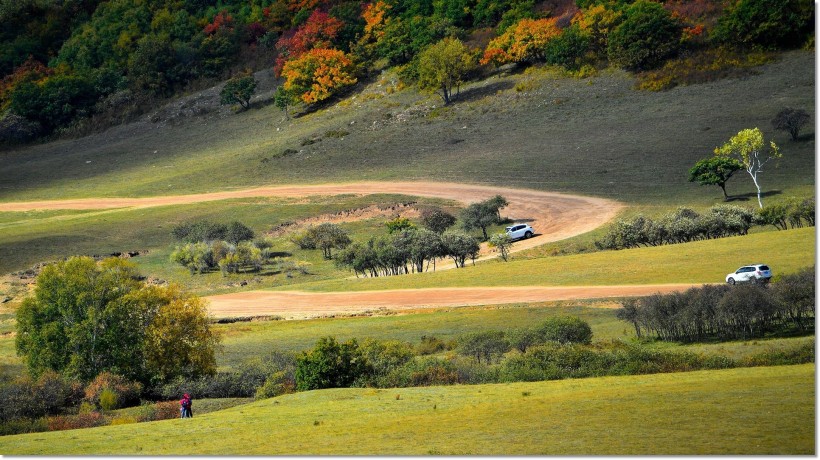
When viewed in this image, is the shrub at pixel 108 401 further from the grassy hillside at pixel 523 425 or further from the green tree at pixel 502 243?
the green tree at pixel 502 243

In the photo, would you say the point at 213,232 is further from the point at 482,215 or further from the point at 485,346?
the point at 485,346

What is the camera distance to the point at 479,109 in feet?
347

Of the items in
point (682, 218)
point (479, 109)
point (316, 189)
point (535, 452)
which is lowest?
point (535, 452)

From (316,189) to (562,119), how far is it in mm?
23569

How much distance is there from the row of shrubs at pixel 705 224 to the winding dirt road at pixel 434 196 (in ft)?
21.9

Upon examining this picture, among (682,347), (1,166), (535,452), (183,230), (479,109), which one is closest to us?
(535,452)

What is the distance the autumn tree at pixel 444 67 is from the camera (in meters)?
110

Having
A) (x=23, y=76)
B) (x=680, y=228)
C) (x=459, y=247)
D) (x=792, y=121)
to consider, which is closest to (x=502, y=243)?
(x=459, y=247)

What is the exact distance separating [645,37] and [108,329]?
6541 cm

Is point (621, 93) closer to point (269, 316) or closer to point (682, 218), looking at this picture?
point (682, 218)

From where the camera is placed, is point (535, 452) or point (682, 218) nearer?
point (535, 452)

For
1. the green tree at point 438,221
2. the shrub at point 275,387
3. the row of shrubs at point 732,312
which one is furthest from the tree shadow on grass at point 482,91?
the shrub at point 275,387

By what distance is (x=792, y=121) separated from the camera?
70.9m

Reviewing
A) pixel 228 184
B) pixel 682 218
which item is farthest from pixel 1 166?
pixel 682 218
